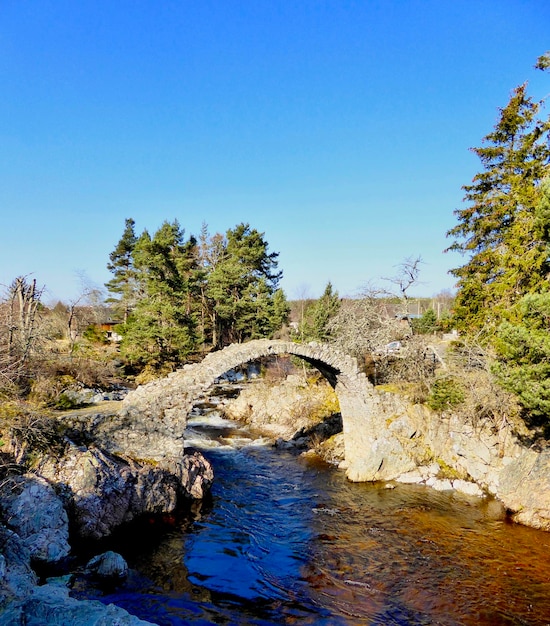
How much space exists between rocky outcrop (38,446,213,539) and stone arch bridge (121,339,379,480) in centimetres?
101

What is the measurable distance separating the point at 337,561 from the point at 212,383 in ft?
20.2

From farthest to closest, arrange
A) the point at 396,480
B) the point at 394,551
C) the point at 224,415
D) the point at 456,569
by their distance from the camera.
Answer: the point at 224,415
the point at 396,480
the point at 394,551
the point at 456,569

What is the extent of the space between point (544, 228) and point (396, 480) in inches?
393

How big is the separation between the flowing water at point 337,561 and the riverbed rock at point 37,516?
1667 mm

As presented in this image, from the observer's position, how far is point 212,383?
44.9 feet

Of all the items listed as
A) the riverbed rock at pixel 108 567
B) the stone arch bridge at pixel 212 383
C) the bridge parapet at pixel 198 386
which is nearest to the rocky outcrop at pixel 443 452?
the stone arch bridge at pixel 212 383

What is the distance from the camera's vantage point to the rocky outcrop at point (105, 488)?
10.3 meters

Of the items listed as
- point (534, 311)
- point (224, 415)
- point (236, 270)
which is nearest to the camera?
point (534, 311)

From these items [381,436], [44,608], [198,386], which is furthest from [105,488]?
[381,436]

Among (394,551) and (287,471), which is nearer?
(394,551)

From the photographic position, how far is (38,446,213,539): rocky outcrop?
10.3 metres

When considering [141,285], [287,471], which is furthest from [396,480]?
[141,285]

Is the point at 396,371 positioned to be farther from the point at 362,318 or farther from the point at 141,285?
the point at 141,285

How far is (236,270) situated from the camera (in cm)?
4066
